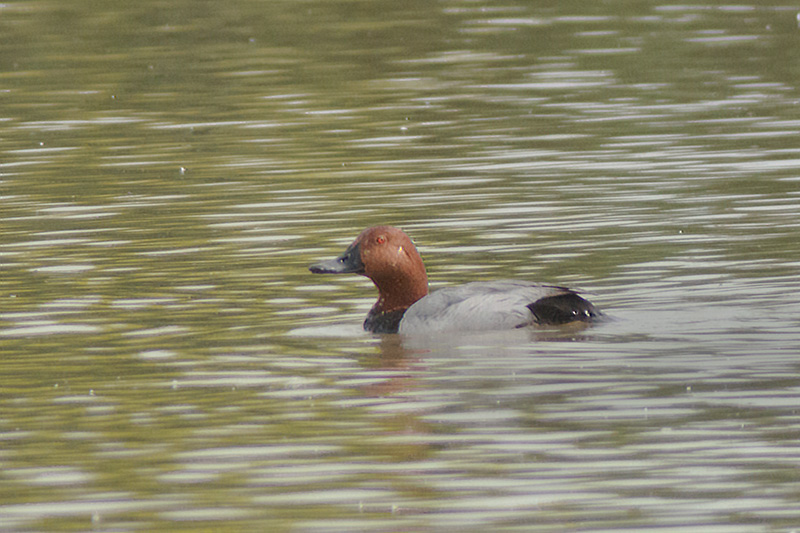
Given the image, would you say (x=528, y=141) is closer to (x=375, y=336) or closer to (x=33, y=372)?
(x=375, y=336)

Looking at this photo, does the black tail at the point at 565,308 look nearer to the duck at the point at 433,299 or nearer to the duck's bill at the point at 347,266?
the duck at the point at 433,299

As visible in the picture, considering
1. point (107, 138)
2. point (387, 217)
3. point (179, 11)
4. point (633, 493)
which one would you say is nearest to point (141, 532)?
point (633, 493)

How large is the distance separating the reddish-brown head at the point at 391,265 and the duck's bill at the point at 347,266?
0.02 meters

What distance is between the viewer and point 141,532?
22.1ft

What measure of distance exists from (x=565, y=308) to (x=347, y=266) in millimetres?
1636

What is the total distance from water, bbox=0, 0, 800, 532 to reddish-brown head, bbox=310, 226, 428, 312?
13.2 inches

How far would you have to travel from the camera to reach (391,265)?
35.9ft

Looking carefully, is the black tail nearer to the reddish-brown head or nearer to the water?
the water

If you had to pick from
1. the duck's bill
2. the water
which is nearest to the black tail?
the water

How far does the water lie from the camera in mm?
7203

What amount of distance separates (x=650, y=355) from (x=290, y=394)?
1953 mm

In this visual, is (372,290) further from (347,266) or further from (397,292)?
(397,292)

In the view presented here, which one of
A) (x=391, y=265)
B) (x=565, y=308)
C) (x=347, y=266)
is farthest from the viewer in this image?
(x=347, y=266)

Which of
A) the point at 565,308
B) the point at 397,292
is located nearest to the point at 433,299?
the point at 397,292
